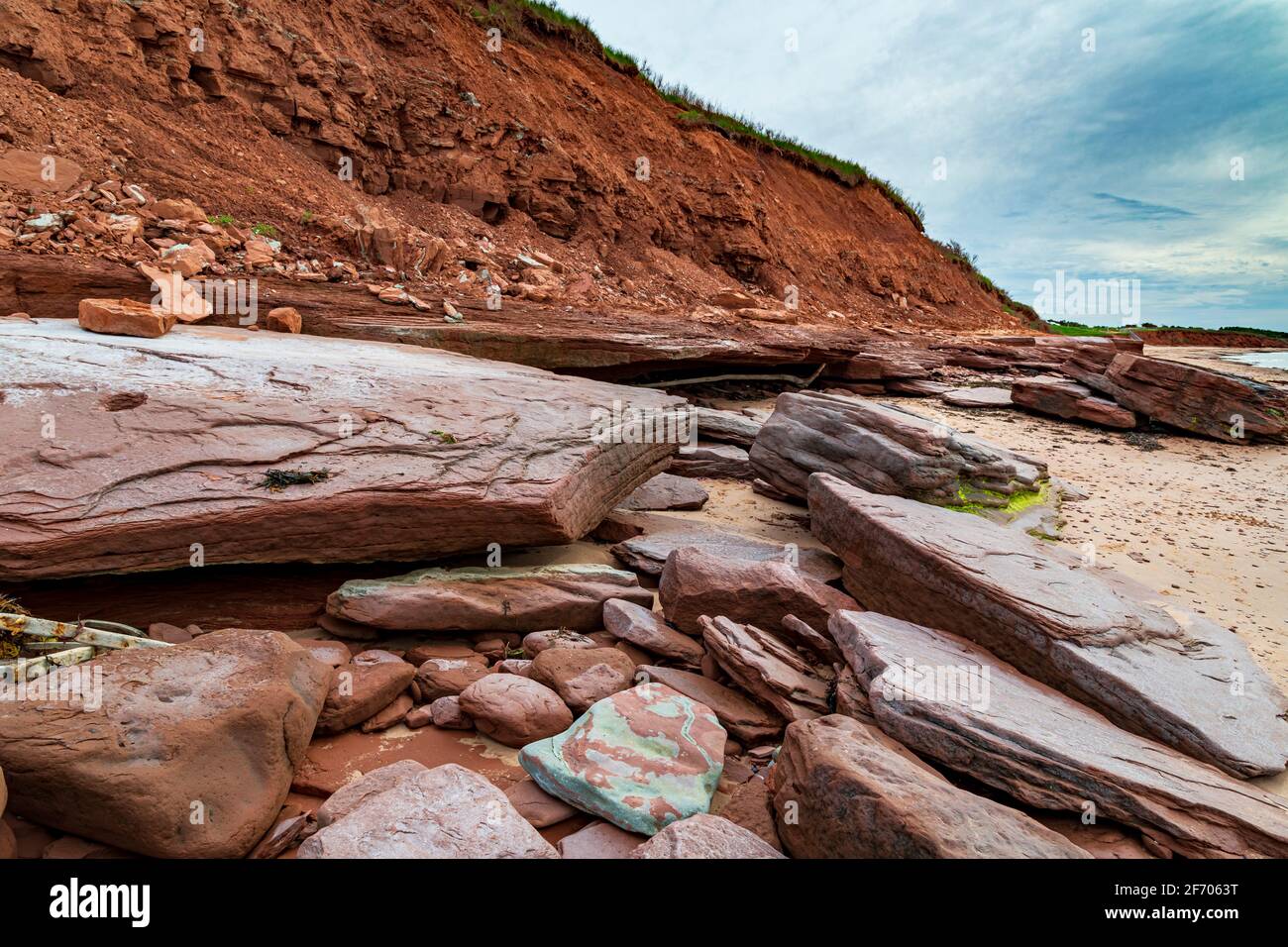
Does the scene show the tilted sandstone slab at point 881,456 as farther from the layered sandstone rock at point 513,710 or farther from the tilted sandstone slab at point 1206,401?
the tilted sandstone slab at point 1206,401

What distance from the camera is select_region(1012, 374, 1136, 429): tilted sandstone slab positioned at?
974cm

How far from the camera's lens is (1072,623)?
3.10m

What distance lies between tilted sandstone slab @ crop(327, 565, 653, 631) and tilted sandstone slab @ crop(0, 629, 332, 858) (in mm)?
810

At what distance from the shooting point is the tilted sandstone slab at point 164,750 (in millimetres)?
1907

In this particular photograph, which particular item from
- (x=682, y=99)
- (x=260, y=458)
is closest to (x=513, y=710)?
(x=260, y=458)

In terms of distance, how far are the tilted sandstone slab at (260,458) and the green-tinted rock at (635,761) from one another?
1.32 m

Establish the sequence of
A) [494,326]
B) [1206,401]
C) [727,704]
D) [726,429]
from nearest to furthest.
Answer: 1. [727,704]
2. [494,326]
3. [726,429]
4. [1206,401]

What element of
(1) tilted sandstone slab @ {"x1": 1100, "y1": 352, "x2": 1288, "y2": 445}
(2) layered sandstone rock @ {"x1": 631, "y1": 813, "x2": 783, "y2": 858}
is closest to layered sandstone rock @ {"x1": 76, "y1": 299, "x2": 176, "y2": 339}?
(2) layered sandstone rock @ {"x1": 631, "y1": 813, "x2": 783, "y2": 858}

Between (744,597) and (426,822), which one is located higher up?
(744,597)

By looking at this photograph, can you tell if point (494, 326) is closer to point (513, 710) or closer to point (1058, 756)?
point (513, 710)

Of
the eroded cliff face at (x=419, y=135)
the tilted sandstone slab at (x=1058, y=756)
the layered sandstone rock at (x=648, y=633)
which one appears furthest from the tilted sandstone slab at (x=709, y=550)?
the eroded cliff face at (x=419, y=135)

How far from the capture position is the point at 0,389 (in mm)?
3246

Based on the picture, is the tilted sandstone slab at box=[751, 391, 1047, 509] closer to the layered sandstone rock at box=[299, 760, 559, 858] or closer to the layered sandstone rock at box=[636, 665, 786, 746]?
the layered sandstone rock at box=[636, 665, 786, 746]

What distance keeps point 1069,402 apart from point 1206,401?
1.61 meters
